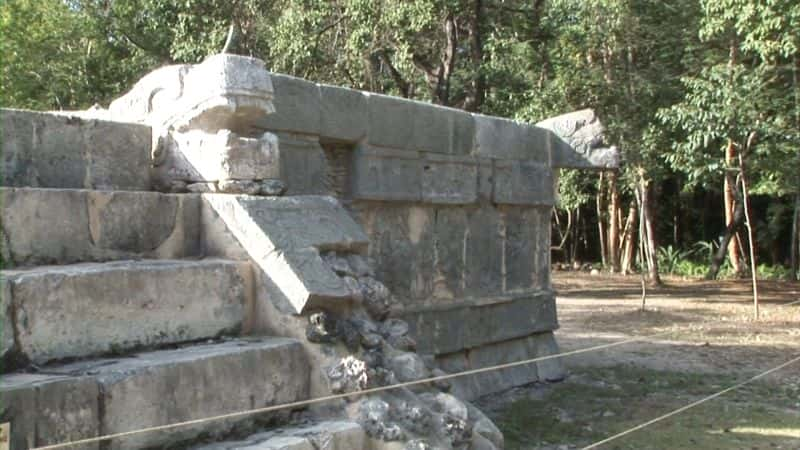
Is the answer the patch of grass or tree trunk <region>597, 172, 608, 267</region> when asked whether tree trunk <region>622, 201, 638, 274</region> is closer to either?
tree trunk <region>597, 172, 608, 267</region>

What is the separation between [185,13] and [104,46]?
4122 mm

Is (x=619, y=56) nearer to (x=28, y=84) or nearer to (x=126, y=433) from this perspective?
(x=28, y=84)

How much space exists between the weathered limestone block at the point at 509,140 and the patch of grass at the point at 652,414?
225 centimetres

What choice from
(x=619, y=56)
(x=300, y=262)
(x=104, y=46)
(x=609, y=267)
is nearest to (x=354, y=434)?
(x=300, y=262)

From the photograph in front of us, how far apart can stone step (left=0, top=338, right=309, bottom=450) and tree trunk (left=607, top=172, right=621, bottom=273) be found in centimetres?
1838

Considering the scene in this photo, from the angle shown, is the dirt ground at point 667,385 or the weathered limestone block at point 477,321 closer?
the dirt ground at point 667,385

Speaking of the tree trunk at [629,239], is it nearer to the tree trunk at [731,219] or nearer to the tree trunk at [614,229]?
the tree trunk at [614,229]

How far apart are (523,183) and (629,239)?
49.0ft

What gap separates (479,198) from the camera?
27.5 ft

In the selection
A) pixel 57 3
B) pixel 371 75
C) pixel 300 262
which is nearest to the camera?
pixel 300 262

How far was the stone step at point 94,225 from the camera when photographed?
13.1ft

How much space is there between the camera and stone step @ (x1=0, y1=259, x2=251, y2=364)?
3596mm

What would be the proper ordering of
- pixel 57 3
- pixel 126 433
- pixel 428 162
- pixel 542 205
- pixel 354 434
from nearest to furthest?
pixel 126 433, pixel 354 434, pixel 428 162, pixel 542 205, pixel 57 3

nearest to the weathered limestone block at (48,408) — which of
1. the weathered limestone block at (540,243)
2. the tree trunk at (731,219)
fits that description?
the weathered limestone block at (540,243)
